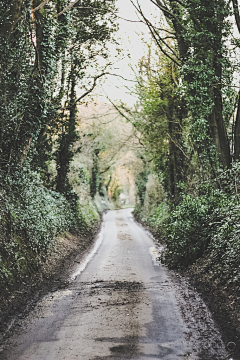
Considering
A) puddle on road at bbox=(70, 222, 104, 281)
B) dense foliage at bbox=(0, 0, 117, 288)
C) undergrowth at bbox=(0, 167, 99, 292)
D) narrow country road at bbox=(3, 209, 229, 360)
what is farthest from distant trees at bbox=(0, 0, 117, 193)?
narrow country road at bbox=(3, 209, 229, 360)

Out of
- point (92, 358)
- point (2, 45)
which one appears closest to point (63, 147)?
point (2, 45)

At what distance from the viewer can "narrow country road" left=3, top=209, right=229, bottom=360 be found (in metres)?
4.29

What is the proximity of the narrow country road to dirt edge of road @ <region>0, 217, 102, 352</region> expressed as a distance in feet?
0.76

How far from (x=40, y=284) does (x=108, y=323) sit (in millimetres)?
2996

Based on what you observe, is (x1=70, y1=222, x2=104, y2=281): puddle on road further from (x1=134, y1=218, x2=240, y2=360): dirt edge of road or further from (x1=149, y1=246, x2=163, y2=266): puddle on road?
(x1=134, y1=218, x2=240, y2=360): dirt edge of road

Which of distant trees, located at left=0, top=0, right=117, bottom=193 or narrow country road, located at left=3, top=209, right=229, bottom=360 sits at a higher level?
distant trees, located at left=0, top=0, right=117, bottom=193

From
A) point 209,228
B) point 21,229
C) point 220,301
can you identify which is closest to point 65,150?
point 21,229

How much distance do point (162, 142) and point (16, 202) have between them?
10735 mm

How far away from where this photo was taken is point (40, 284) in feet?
25.3

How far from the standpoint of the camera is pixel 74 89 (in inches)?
694

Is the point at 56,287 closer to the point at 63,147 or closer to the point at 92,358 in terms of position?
the point at 92,358

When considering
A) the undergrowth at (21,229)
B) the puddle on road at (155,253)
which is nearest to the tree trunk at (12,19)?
the undergrowth at (21,229)

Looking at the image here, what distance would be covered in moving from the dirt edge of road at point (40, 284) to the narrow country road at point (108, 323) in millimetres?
232

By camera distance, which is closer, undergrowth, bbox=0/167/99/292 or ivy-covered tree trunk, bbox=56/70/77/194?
undergrowth, bbox=0/167/99/292
